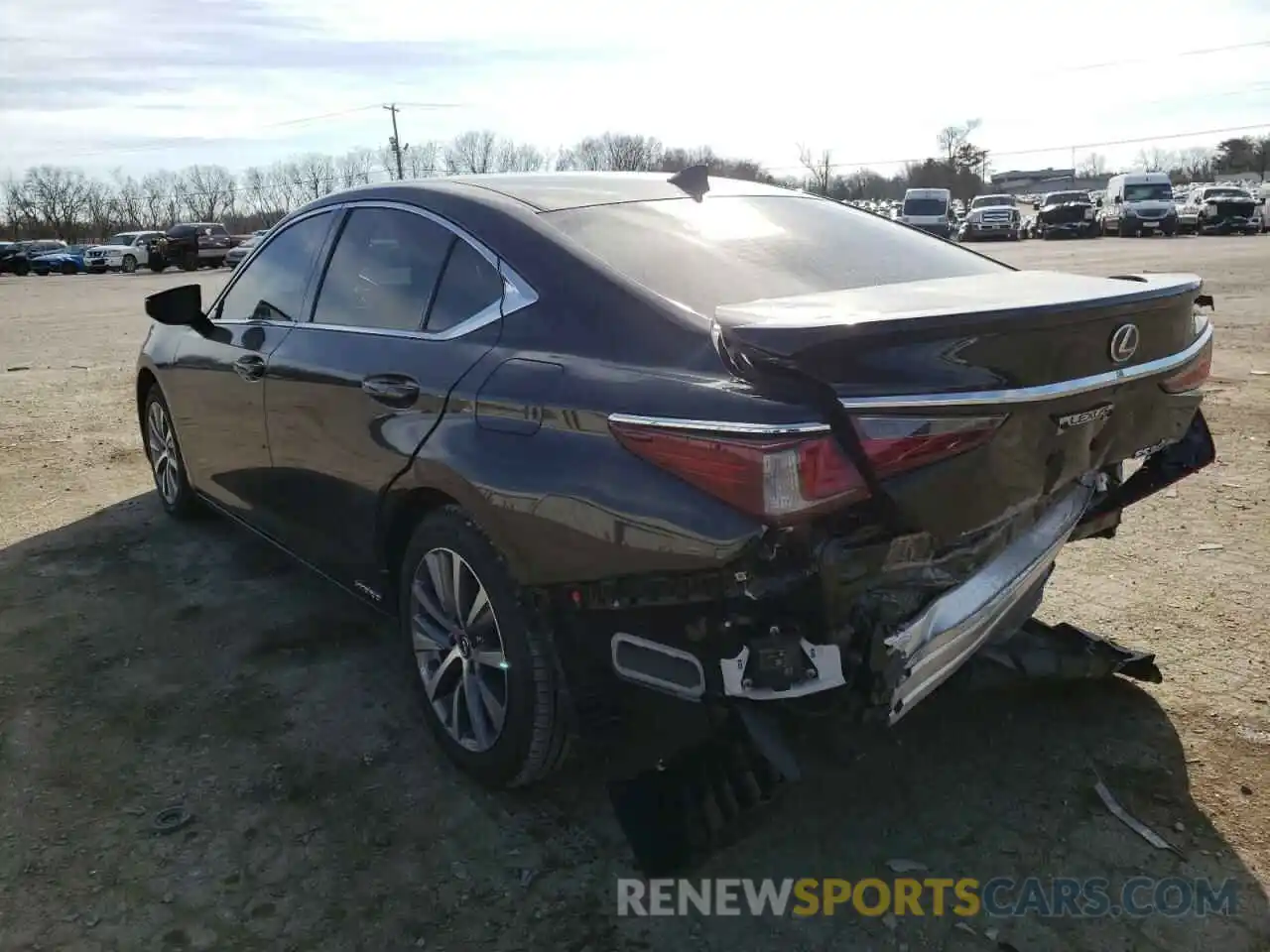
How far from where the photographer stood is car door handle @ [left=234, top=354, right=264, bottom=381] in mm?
3742

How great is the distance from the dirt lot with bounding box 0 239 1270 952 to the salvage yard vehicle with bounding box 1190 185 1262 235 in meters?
37.1

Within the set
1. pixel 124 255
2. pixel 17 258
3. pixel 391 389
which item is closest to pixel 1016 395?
pixel 391 389

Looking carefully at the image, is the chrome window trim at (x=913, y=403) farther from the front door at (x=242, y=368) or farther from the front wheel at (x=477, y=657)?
the front door at (x=242, y=368)

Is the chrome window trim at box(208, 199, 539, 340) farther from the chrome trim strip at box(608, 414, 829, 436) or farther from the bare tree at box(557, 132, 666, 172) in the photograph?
the bare tree at box(557, 132, 666, 172)

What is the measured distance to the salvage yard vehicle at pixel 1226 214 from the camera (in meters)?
35.4

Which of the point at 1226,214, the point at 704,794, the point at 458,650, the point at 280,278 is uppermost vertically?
the point at 1226,214

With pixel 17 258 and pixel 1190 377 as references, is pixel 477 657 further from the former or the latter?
pixel 17 258

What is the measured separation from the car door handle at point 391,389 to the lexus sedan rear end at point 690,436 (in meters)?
0.01

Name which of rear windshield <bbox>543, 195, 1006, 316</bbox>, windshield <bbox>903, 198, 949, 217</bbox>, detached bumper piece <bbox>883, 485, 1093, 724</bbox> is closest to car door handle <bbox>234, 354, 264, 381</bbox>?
rear windshield <bbox>543, 195, 1006, 316</bbox>

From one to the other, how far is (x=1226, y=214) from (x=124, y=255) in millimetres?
42749

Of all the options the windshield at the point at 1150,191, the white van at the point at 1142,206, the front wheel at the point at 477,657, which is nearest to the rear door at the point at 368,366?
the front wheel at the point at 477,657

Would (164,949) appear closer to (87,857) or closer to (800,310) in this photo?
(87,857)

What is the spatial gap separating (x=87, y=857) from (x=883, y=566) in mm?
2205

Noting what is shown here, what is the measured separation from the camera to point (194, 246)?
3747 centimetres
